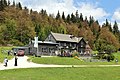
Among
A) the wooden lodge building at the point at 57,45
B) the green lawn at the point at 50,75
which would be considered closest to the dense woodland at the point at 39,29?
the wooden lodge building at the point at 57,45

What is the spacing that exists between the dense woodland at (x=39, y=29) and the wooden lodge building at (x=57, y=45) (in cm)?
831

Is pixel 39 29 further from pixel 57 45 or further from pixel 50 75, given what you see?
pixel 50 75

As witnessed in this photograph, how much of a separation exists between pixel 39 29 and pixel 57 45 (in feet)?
143

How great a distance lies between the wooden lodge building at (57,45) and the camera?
7919cm

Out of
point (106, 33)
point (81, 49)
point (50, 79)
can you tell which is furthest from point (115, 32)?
point (50, 79)

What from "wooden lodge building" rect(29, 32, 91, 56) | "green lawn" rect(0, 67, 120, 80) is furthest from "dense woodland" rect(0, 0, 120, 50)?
"green lawn" rect(0, 67, 120, 80)

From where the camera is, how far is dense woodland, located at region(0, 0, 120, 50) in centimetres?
11218

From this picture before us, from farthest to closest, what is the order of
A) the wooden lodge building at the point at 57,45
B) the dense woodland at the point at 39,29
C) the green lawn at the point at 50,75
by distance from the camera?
the dense woodland at the point at 39,29 < the wooden lodge building at the point at 57,45 < the green lawn at the point at 50,75

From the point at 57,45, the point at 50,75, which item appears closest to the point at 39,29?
the point at 57,45

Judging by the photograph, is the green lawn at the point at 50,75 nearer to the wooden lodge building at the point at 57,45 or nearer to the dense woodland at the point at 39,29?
the wooden lodge building at the point at 57,45

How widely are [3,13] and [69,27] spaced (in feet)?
120

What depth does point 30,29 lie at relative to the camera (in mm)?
115688

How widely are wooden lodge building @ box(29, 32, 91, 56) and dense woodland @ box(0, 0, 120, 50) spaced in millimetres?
8308

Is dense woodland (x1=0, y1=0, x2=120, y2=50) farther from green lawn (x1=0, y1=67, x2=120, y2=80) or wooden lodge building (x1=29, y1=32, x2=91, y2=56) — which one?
green lawn (x1=0, y1=67, x2=120, y2=80)
